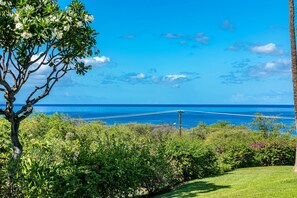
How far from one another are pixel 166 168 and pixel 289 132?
10.1 m

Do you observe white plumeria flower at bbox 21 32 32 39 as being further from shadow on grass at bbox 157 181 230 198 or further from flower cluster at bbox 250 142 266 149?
flower cluster at bbox 250 142 266 149

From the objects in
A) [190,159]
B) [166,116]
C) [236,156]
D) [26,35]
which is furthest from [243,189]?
[166,116]

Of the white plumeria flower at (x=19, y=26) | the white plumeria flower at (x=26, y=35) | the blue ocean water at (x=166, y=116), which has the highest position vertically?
the white plumeria flower at (x=19, y=26)

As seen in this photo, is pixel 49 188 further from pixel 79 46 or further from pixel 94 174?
pixel 79 46

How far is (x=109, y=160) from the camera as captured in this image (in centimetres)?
655

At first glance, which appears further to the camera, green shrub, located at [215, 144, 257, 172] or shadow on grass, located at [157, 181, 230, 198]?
green shrub, located at [215, 144, 257, 172]

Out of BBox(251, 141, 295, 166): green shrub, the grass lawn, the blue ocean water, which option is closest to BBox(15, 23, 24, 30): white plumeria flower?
the grass lawn

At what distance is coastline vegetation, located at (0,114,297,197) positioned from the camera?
18.4 ft

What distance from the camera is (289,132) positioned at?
16.3m

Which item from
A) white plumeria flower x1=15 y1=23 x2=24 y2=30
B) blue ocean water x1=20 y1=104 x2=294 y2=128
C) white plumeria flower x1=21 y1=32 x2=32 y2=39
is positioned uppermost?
white plumeria flower x1=15 y1=23 x2=24 y2=30

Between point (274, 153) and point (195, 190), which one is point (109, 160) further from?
point (274, 153)

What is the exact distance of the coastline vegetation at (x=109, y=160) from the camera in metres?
5.62

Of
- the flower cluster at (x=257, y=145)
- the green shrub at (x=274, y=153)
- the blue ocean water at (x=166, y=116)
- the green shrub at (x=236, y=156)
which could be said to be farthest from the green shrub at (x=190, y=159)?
the blue ocean water at (x=166, y=116)

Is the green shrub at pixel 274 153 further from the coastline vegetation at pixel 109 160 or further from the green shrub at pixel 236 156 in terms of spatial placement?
the green shrub at pixel 236 156
